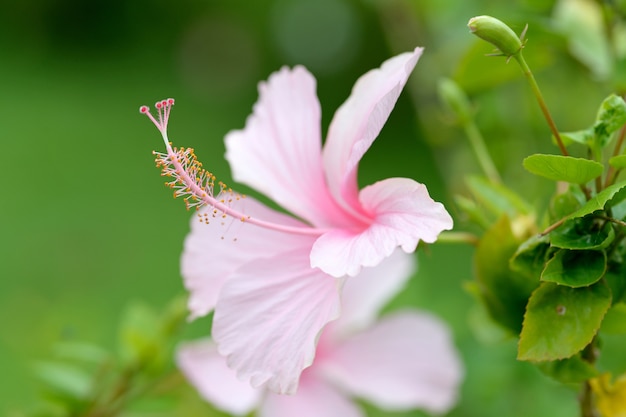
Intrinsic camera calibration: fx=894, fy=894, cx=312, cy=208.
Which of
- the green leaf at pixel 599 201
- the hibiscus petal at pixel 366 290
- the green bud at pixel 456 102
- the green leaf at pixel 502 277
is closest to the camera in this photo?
the green leaf at pixel 599 201

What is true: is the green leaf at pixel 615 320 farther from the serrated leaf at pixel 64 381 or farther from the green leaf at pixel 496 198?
the serrated leaf at pixel 64 381

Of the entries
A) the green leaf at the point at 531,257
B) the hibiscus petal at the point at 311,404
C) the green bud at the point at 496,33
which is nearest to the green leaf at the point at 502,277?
the green leaf at the point at 531,257

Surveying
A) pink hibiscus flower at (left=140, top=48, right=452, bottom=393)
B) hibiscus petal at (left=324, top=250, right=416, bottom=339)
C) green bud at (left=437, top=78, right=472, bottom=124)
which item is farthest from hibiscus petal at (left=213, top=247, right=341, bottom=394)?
hibiscus petal at (left=324, top=250, right=416, bottom=339)

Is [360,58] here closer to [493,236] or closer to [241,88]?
[241,88]

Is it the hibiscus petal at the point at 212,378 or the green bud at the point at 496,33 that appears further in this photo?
the hibiscus petal at the point at 212,378

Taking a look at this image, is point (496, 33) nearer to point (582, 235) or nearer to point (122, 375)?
point (582, 235)

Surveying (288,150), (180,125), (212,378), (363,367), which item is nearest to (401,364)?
(363,367)

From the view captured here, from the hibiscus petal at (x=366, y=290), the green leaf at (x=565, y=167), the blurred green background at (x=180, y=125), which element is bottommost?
the blurred green background at (x=180, y=125)
